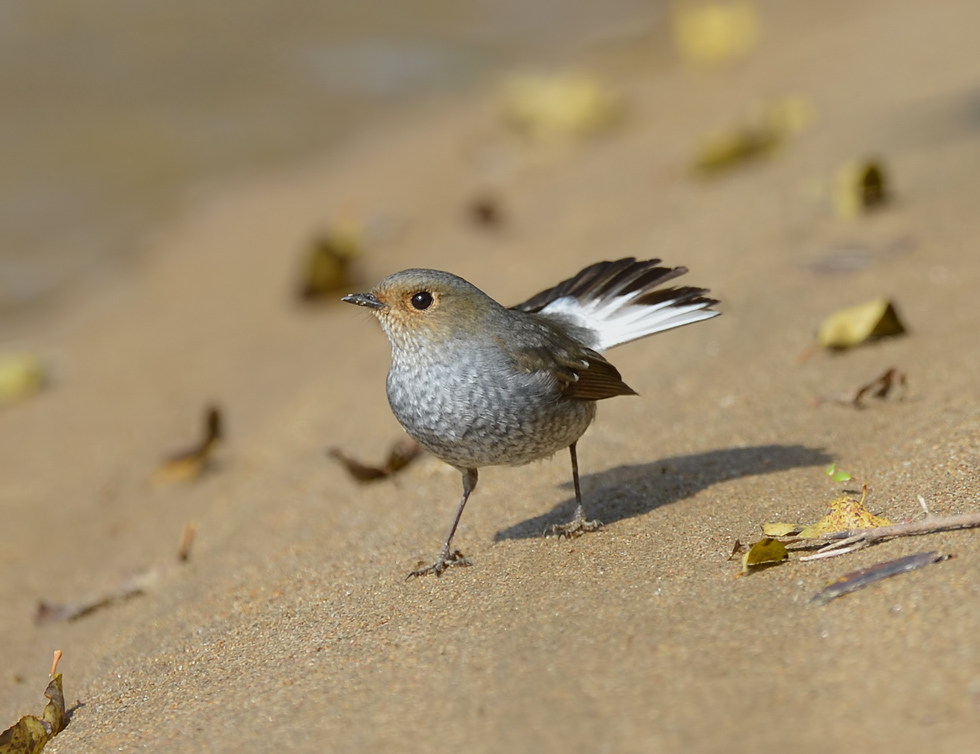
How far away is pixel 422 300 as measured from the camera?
4.54 meters

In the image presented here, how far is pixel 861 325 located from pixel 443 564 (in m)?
2.64

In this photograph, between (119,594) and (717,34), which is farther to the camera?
(717,34)

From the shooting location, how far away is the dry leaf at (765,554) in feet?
11.7

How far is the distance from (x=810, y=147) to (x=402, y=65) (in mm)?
7682

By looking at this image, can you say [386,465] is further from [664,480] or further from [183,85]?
[183,85]

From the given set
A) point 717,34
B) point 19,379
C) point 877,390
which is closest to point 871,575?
point 877,390

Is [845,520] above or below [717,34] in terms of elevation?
below

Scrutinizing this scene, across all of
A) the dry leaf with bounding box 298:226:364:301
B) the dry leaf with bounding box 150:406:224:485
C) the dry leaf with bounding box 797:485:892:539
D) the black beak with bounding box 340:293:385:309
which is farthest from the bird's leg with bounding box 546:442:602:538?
the dry leaf with bounding box 298:226:364:301

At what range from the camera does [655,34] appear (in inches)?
579

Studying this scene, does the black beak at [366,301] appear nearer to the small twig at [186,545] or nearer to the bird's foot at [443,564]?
the bird's foot at [443,564]

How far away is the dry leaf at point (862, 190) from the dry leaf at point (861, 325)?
5.20 ft

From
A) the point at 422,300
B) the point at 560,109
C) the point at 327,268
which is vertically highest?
the point at 560,109

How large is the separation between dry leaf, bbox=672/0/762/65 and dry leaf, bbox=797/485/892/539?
988 cm

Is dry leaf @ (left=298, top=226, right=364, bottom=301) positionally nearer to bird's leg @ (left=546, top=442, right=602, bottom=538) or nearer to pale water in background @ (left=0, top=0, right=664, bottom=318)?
pale water in background @ (left=0, top=0, right=664, bottom=318)
